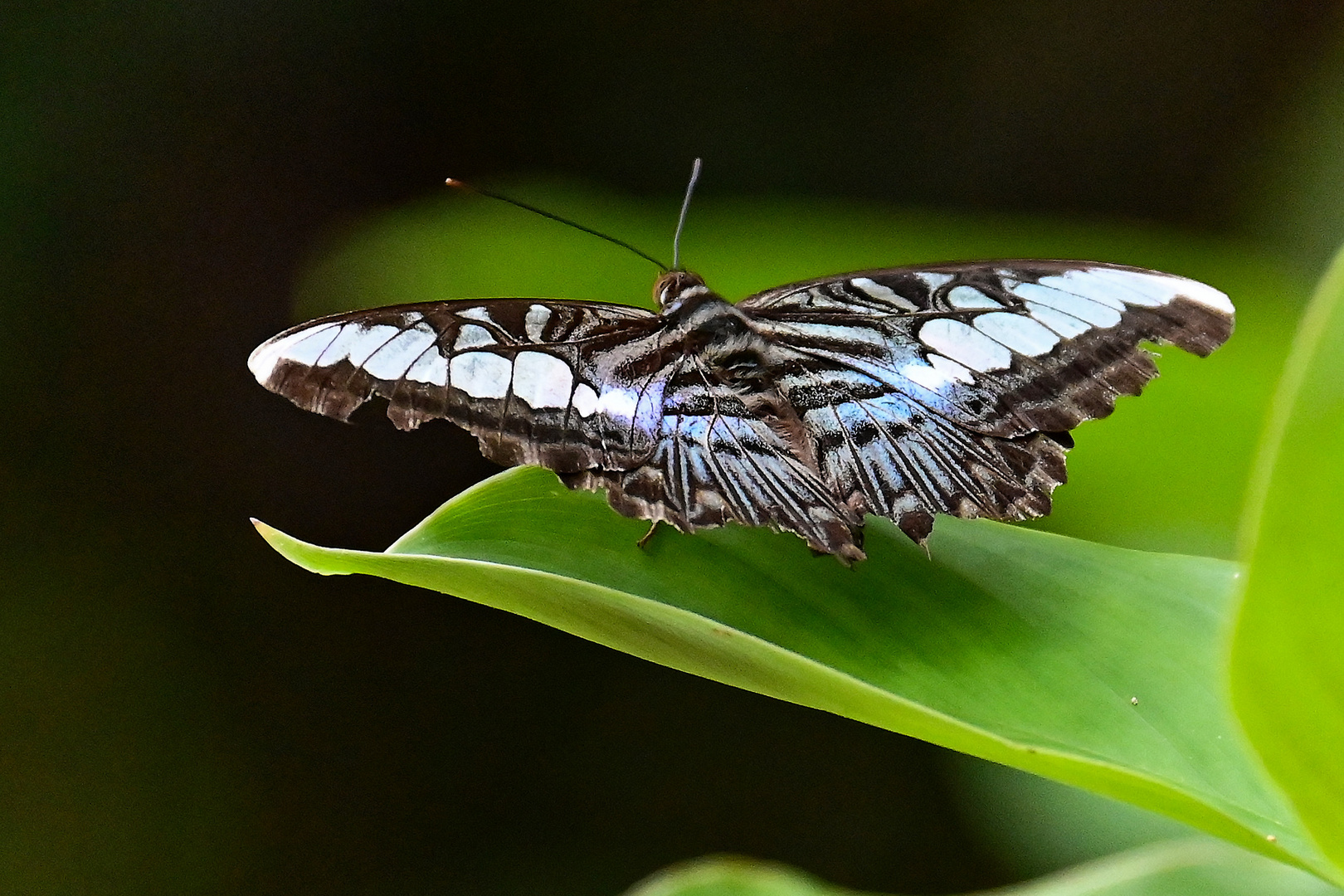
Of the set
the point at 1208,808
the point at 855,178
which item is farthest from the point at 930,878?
the point at 1208,808

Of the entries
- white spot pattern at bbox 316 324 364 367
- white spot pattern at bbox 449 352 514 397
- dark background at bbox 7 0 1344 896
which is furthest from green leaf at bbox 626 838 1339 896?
dark background at bbox 7 0 1344 896

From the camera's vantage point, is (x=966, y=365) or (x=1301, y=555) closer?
(x=1301, y=555)

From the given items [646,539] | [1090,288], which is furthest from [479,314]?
[1090,288]

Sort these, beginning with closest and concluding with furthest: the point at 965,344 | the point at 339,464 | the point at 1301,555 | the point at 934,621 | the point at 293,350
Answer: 1. the point at 1301,555
2. the point at 934,621
3. the point at 293,350
4. the point at 965,344
5. the point at 339,464

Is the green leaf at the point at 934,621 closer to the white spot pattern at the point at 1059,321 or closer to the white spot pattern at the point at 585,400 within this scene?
the white spot pattern at the point at 585,400

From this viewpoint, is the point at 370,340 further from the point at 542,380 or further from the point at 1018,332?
the point at 1018,332

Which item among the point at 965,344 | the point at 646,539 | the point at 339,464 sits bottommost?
the point at 339,464

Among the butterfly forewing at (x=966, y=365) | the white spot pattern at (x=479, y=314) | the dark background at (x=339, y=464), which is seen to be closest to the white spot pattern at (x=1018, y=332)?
the butterfly forewing at (x=966, y=365)
